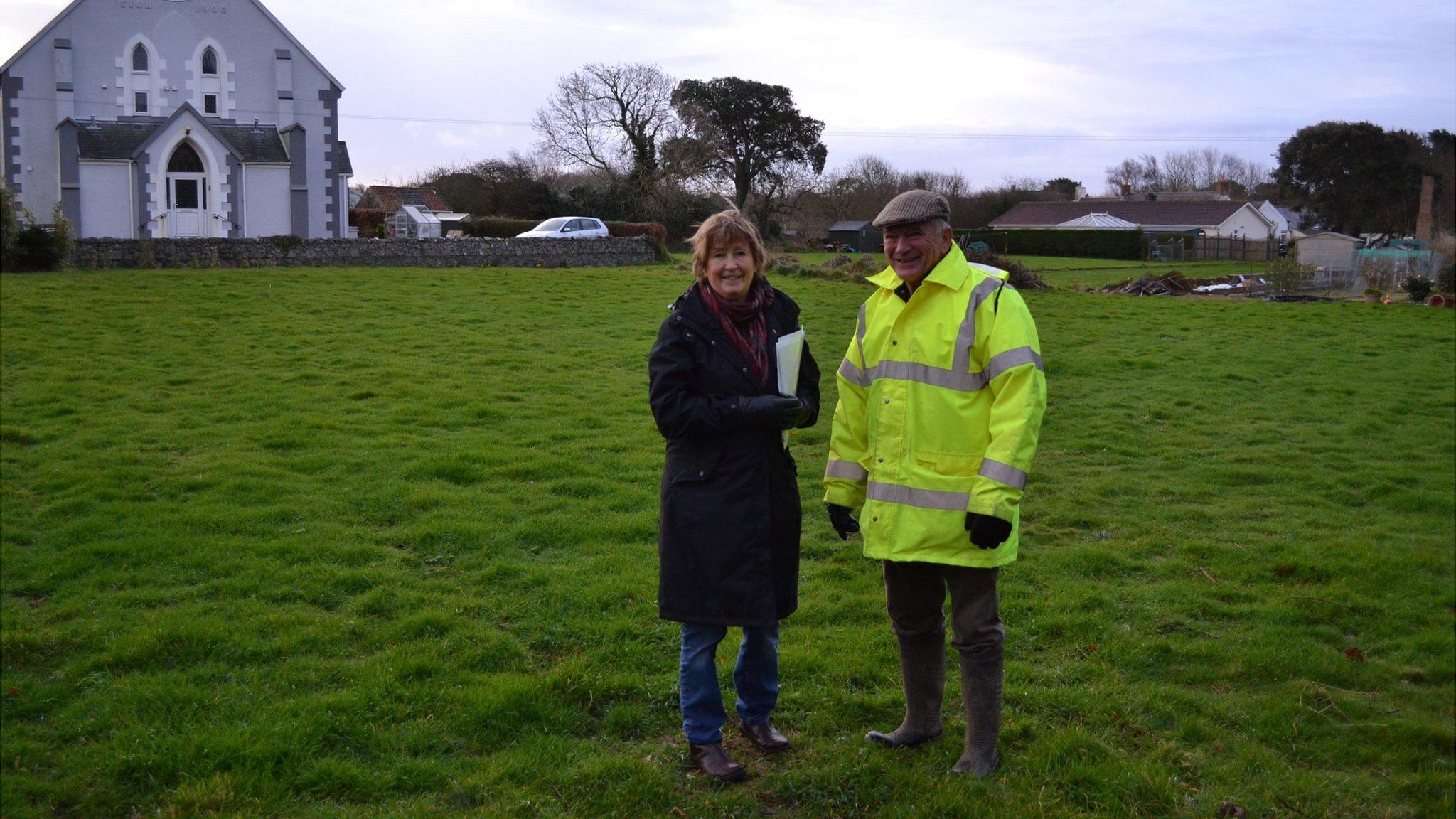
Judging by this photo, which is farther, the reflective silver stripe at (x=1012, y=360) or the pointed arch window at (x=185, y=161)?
the pointed arch window at (x=185, y=161)

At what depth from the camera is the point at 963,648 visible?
4.28 meters

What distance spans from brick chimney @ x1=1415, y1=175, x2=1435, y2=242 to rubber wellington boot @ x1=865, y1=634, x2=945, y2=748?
65577 millimetres

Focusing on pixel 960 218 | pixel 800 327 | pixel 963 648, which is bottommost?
pixel 963 648

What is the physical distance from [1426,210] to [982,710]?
226 feet

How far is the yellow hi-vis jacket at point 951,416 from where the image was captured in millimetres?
3947

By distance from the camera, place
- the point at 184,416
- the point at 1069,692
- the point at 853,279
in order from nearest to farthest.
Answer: the point at 1069,692 → the point at 184,416 → the point at 853,279

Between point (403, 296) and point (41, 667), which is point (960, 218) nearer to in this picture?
point (403, 296)

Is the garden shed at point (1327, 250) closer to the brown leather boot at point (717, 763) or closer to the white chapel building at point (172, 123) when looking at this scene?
the white chapel building at point (172, 123)

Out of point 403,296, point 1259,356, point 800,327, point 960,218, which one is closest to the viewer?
point 800,327

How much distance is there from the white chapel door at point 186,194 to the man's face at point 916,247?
114 ft

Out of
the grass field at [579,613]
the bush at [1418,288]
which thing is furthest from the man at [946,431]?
the bush at [1418,288]

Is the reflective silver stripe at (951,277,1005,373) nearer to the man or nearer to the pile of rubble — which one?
the man

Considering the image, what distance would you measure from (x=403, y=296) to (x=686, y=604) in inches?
715

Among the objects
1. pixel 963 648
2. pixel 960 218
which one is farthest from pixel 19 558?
pixel 960 218
